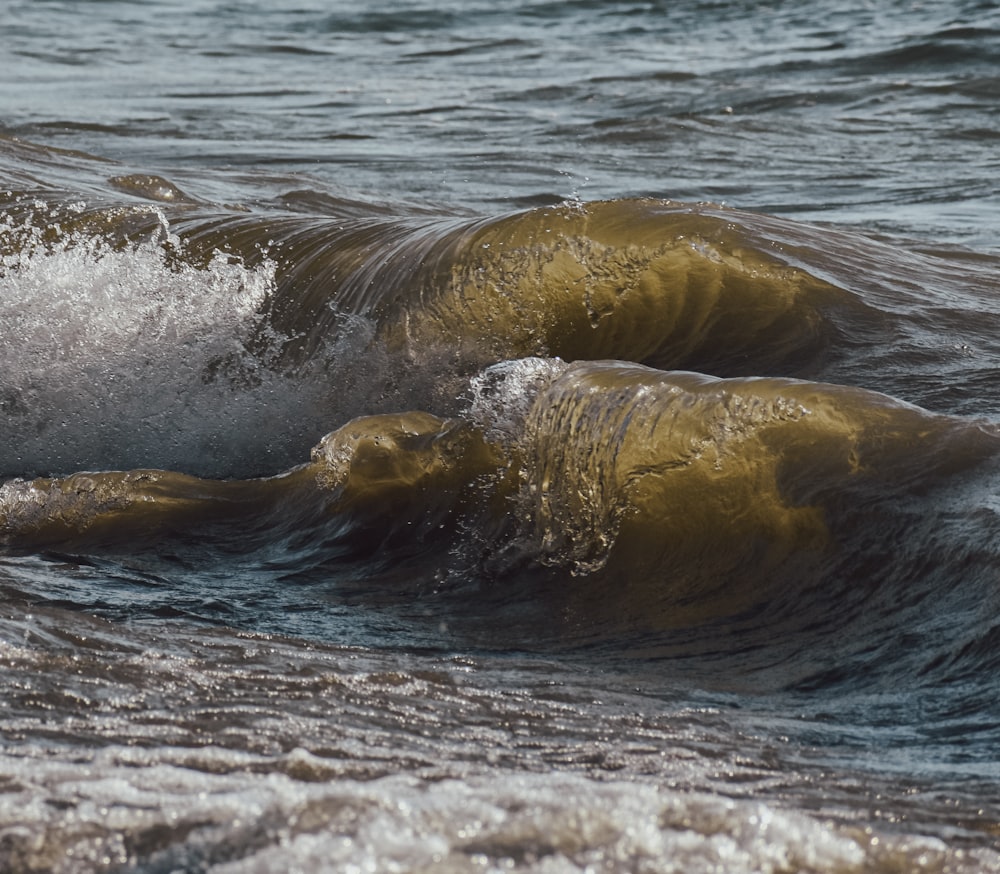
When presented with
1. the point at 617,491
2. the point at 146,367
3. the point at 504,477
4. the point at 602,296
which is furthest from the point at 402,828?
the point at 146,367

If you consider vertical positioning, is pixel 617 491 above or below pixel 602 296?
below

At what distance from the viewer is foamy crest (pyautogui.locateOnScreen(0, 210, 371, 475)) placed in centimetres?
490

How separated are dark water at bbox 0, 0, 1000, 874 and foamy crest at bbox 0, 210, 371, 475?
1 cm

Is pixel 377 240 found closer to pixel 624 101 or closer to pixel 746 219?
pixel 746 219

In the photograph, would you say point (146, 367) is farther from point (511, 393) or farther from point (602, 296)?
point (511, 393)

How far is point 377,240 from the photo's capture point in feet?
17.7

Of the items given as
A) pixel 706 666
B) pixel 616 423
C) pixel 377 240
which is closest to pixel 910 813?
pixel 706 666

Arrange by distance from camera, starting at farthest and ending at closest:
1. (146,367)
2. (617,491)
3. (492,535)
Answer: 1. (146,367)
2. (492,535)
3. (617,491)

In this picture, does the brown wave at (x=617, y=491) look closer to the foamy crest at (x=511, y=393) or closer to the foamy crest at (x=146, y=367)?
the foamy crest at (x=511, y=393)

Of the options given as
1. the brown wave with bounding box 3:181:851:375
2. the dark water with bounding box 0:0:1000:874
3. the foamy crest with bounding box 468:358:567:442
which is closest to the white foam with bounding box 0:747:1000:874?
the dark water with bounding box 0:0:1000:874

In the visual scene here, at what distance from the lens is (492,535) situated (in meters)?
3.60

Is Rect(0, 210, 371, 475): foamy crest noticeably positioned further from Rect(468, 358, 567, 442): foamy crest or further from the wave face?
Rect(468, 358, 567, 442): foamy crest

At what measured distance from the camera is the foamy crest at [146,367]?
490 cm

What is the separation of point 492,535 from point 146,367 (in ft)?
6.58
